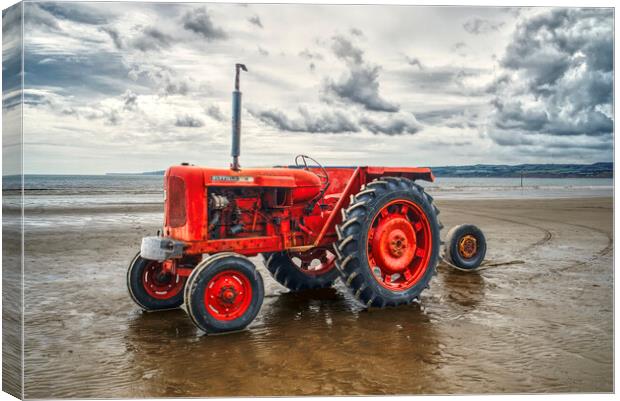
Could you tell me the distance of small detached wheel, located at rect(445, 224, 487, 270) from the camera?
296 inches

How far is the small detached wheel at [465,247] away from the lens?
24.7 feet

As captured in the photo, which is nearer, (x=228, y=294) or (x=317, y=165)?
(x=228, y=294)

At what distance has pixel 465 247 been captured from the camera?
7.65 metres

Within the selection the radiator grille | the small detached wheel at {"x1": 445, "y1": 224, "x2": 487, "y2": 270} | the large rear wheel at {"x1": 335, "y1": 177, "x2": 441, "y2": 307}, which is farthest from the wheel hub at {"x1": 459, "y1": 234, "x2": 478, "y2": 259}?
the radiator grille

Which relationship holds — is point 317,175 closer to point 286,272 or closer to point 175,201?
point 286,272

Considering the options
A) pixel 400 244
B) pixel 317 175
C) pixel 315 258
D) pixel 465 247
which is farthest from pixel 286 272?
pixel 465 247

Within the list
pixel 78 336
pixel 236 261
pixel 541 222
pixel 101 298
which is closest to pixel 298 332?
pixel 236 261

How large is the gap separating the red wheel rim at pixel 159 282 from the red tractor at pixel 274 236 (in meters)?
0.01

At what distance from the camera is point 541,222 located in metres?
14.7

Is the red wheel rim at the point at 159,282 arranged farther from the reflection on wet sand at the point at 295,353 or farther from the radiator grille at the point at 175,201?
the radiator grille at the point at 175,201

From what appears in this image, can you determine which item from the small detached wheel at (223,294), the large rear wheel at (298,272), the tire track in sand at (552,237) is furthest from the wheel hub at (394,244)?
the tire track in sand at (552,237)

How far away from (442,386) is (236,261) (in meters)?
2.01

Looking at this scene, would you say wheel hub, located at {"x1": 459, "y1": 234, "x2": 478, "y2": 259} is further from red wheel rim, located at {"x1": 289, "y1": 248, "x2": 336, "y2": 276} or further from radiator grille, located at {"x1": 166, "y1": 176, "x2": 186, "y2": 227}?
radiator grille, located at {"x1": 166, "y1": 176, "x2": 186, "y2": 227}

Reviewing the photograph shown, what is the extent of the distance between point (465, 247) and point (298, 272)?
262 centimetres
